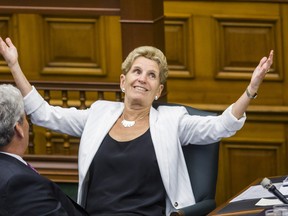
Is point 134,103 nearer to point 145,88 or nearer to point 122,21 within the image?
point 145,88

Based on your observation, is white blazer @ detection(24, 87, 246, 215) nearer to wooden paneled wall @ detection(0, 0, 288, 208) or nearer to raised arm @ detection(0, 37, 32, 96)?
raised arm @ detection(0, 37, 32, 96)

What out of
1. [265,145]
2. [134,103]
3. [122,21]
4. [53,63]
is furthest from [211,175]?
[53,63]

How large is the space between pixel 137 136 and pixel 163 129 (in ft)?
0.40

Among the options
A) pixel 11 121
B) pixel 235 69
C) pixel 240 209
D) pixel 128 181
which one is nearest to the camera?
pixel 11 121

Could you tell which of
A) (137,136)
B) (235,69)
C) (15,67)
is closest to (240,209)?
(137,136)

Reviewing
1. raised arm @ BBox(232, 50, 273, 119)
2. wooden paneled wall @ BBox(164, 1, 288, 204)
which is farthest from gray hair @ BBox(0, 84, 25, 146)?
wooden paneled wall @ BBox(164, 1, 288, 204)

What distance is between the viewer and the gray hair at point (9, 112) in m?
4.70

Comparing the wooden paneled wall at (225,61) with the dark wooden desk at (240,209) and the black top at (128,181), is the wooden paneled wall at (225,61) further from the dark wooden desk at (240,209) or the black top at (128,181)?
the dark wooden desk at (240,209)

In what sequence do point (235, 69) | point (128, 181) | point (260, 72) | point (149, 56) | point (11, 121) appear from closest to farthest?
1. point (11, 121)
2. point (260, 72)
3. point (128, 181)
4. point (149, 56)
5. point (235, 69)

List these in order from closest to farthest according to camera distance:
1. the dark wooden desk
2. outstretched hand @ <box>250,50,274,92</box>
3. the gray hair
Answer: the gray hair < the dark wooden desk < outstretched hand @ <box>250,50,274,92</box>

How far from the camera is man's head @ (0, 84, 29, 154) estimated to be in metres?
4.70

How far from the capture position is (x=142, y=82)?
575 centimetres

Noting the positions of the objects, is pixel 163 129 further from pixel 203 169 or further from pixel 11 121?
pixel 11 121

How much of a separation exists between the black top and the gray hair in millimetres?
968
